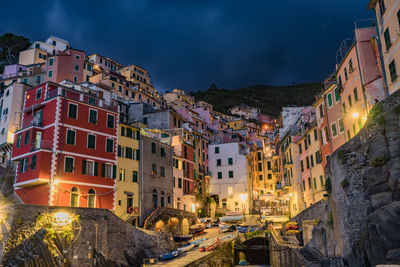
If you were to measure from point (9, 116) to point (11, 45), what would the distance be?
50249 mm

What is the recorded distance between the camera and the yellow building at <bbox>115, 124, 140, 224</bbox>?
141 ft

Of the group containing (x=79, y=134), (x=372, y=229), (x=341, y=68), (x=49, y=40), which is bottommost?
(x=372, y=229)

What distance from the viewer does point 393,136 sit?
2231 cm

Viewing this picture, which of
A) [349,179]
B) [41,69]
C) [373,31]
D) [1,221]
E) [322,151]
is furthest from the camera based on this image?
[41,69]

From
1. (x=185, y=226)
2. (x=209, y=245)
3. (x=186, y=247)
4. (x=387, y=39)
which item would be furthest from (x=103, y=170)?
(x=387, y=39)

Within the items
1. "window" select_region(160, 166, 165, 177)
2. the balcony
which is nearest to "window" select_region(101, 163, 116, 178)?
the balcony

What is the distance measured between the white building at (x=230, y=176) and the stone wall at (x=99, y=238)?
110 feet

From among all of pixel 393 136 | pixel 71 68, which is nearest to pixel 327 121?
pixel 393 136

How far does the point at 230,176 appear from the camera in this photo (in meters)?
72.4

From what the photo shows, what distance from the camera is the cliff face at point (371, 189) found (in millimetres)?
20102

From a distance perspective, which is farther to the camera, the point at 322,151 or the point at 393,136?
the point at 322,151

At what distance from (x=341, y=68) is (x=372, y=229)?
2061 cm

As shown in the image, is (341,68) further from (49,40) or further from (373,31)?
(49,40)

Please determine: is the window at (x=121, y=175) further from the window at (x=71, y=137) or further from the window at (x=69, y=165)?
the window at (x=71, y=137)
